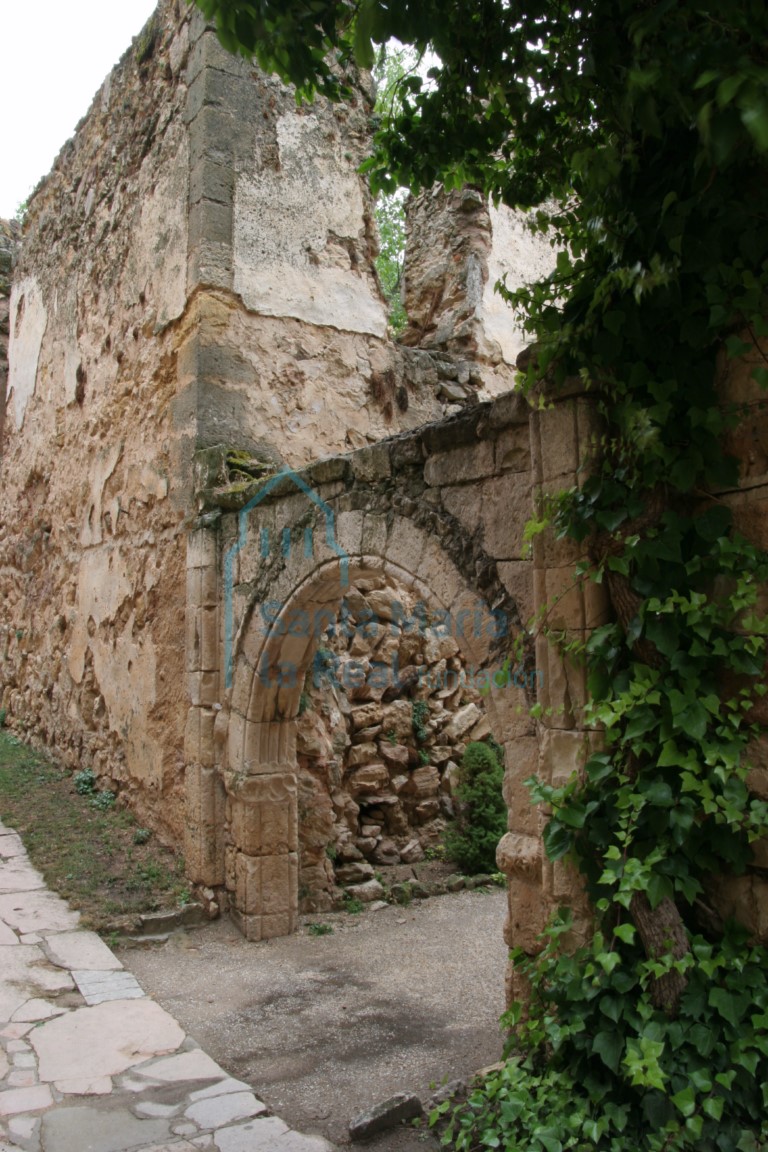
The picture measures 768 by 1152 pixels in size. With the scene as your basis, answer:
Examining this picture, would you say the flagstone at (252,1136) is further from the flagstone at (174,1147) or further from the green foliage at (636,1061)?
the green foliage at (636,1061)

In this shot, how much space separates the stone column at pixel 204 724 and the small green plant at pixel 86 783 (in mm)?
1698

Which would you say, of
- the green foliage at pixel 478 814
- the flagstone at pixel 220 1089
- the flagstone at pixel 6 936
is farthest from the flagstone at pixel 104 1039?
the green foliage at pixel 478 814

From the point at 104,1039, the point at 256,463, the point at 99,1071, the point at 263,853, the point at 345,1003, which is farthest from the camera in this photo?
the point at 256,463

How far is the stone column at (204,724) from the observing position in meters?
5.41

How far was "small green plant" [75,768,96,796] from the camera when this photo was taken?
22.8 feet

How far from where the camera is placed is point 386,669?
261 inches

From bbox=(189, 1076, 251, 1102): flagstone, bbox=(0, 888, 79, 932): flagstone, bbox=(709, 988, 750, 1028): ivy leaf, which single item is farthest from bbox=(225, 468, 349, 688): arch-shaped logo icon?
bbox=(709, 988, 750, 1028): ivy leaf

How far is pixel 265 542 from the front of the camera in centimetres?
508

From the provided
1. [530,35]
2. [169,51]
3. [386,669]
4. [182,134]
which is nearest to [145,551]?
[386,669]

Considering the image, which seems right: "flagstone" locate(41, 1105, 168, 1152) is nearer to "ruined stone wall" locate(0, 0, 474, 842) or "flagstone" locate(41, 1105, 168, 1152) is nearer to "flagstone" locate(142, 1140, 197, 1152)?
"flagstone" locate(142, 1140, 197, 1152)

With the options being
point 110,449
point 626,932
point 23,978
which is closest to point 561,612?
point 626,932

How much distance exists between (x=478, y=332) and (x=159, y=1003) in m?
5.20

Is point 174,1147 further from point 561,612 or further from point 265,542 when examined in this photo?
point 265,542

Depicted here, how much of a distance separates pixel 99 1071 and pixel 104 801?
3.42 m
